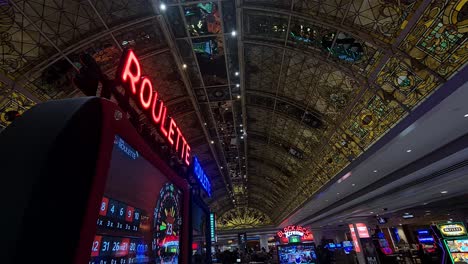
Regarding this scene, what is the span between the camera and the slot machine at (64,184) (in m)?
1.05

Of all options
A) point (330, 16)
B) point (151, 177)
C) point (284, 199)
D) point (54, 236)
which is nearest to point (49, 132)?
point (54, 236)

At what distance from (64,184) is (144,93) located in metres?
3.47

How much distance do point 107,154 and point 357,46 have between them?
11389 millimetres

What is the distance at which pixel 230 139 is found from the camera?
21.5 metres

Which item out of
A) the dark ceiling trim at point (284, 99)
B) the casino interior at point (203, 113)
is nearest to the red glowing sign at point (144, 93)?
the casino interior at point (203, 113)

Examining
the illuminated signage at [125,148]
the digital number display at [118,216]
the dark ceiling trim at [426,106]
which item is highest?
the dark ceiling trim at [426,106]

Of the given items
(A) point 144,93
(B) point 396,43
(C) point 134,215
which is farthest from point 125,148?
(B) point 396,43

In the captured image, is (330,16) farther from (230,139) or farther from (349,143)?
(230,139)

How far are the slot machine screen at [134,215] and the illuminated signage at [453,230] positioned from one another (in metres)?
14.7

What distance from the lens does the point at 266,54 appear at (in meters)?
13.2

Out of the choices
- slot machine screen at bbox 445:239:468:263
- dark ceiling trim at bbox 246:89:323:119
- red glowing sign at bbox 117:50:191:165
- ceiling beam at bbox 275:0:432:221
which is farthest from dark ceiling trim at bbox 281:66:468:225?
red glowing sign at bbox 117:50:191:165

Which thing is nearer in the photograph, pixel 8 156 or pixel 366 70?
pixel 8 156

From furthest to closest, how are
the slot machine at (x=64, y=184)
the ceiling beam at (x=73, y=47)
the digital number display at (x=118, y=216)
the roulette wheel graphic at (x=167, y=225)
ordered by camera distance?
1. the ceiling beam at (x=73, y=47)
2. the roulette wheel graphic at (x=167, y=225)
3. the digital number display at (x=118, y=216)
4. the slot machine at (x=64, y=184)

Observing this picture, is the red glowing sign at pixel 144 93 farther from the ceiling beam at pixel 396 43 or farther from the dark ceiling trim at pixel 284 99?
the dark ceiling trim at pixel 284 99
